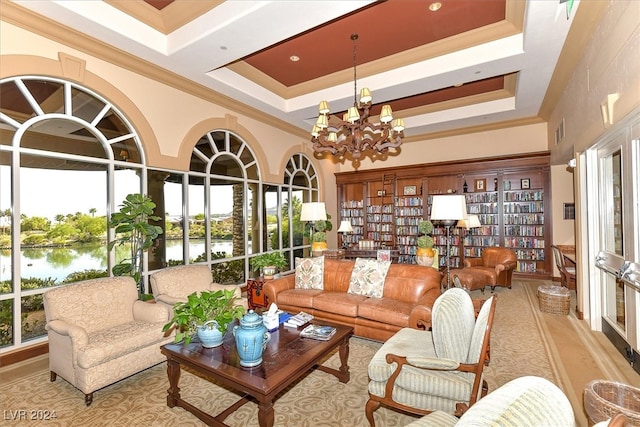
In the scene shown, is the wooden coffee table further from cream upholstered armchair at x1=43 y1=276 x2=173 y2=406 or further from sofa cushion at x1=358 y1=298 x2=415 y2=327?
sofa cushion at x1=358 y1=298 x2=415 y2=327

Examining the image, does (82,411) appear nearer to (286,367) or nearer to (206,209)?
(286,367)

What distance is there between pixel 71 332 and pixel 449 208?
383cm

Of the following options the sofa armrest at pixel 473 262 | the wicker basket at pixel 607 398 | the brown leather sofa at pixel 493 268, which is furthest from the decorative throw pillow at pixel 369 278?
the sofa armrest at pixel 473 262

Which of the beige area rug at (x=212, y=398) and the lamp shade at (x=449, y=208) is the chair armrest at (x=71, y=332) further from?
the lamp shade at (x=449, y=208)

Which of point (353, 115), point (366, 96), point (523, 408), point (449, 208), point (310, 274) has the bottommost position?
point (310, 274)

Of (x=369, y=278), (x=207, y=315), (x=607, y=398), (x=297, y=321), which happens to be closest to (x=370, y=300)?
(x=369, y=278)

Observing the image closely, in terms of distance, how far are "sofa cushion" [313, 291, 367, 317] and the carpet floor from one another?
41cm

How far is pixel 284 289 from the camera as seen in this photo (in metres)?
4.56

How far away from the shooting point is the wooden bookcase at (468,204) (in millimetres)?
6914

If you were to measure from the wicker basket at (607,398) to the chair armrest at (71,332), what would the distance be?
397 cm

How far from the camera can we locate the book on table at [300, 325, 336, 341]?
2699 millimetres

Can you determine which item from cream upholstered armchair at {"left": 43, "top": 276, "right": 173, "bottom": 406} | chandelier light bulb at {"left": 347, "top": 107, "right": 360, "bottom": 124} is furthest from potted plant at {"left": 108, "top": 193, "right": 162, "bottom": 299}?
chandelier light bulb at {"left": 347, "top": 107, "right": 360, "bottom": 124}

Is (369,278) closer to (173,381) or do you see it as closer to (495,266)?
(173,381)

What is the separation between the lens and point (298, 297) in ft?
13.9
